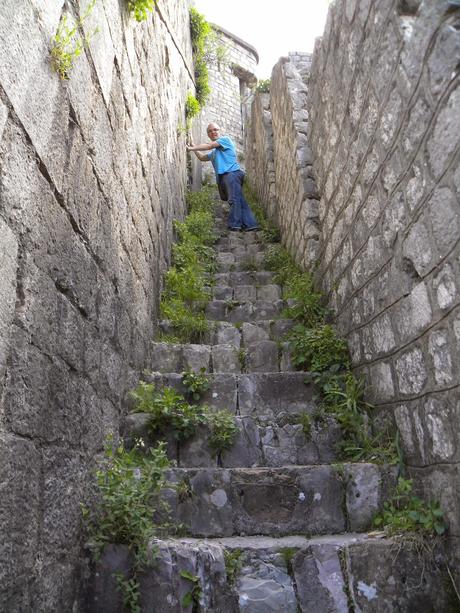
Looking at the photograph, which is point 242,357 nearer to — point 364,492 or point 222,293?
point 222,293

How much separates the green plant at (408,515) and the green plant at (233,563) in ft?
2.05

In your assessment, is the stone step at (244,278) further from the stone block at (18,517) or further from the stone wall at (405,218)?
the stone block at (18,517)

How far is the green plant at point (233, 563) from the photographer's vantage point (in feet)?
6.37

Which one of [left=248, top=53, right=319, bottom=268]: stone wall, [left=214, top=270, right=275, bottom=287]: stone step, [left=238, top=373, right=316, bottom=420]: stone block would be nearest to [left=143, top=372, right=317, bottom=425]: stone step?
[left=238, top=373, right=316, bottom=420]: stone block

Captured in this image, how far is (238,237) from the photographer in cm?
654

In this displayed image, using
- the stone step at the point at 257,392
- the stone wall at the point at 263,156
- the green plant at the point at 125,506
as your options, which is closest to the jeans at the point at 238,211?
the stone wall at the point at 263,156

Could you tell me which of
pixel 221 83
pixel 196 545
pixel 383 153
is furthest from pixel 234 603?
pixel 221 83

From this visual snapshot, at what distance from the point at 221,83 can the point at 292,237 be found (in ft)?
30.8

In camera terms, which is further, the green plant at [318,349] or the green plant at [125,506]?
the green plant at [318,349]

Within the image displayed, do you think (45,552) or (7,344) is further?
(45,552)

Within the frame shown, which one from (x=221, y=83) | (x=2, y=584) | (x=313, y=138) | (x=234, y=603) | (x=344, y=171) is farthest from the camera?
(x=221, y=83)

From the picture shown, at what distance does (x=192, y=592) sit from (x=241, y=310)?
2.65 m

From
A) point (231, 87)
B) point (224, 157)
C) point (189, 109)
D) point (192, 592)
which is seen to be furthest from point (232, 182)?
point (231, 87)

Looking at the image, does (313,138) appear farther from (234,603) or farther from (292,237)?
(234,603)
